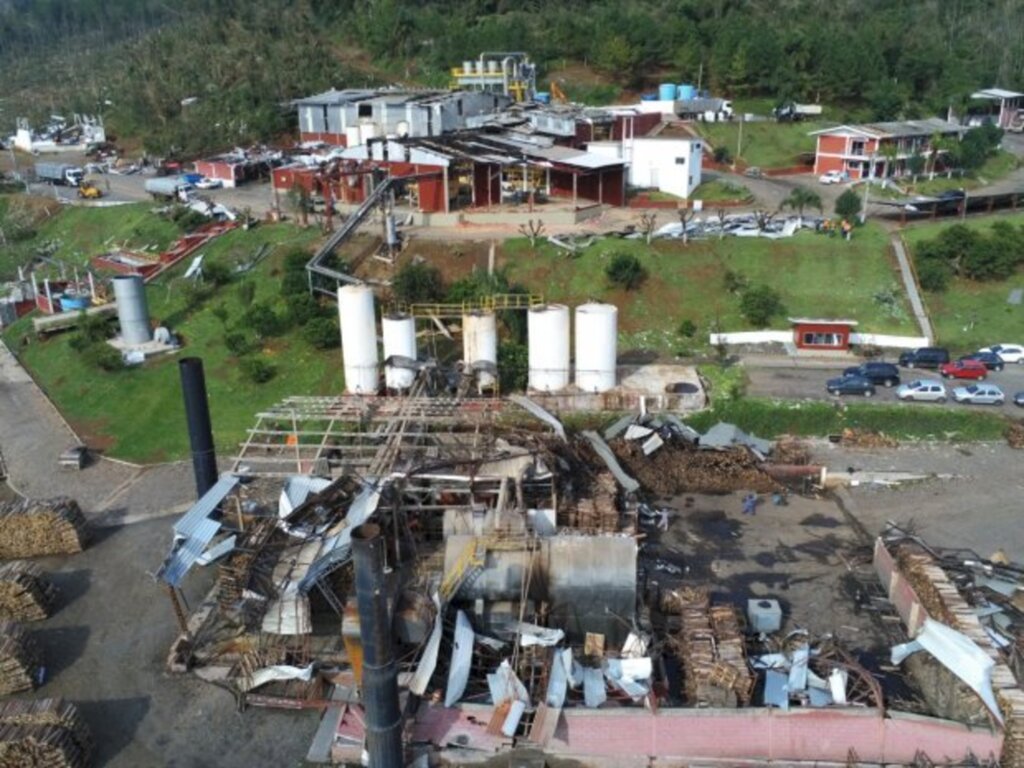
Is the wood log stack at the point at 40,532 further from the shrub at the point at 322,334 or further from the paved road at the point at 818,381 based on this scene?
the paved road at the point at 818,381

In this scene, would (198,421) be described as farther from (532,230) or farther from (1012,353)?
(1012,353)

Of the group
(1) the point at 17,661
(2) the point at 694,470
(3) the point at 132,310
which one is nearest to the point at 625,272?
(2) the point at 694,470

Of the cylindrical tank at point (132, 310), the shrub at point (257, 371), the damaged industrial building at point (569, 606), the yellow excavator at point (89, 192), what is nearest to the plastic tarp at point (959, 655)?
the damaged industrial building at point (569, 606)

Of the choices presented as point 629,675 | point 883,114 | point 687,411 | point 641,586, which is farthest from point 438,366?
point 883,114

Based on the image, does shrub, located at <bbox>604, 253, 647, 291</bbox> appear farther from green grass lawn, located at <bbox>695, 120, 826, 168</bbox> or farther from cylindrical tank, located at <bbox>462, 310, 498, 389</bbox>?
green grass lawn, located at <bbox>695, 120, 826, 168</bbox>

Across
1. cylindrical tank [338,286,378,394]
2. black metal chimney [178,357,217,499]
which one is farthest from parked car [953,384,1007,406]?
black metal chimney [178,357,217,499]
